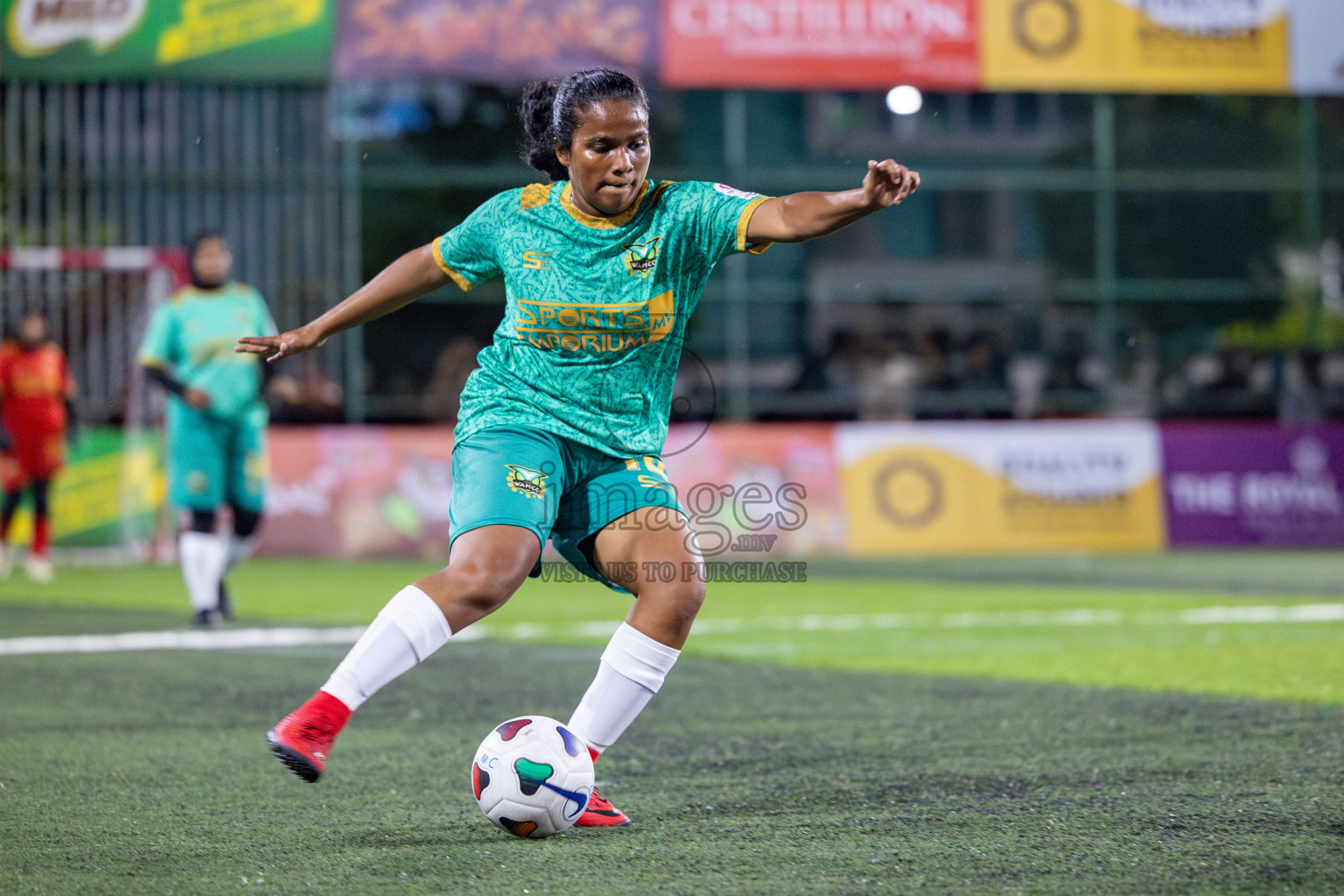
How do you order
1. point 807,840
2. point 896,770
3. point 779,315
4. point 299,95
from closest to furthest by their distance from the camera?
point 807,840 → point 896,770 → point 299,95 → point 779,315

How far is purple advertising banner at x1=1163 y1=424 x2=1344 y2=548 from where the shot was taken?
15.8m

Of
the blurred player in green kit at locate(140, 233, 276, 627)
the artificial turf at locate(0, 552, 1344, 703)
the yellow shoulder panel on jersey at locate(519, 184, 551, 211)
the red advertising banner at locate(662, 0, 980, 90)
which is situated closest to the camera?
the yellow shoulder panel on jersey at locate(519, 184, 551, 211)

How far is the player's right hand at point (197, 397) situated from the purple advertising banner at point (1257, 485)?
9787mm

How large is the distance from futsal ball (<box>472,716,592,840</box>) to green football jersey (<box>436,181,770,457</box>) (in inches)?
30.1

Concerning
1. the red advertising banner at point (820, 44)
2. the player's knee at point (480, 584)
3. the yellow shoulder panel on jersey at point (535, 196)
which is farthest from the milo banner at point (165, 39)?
the player's knee at point (480, 584)

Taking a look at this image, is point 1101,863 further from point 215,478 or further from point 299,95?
point 299,95

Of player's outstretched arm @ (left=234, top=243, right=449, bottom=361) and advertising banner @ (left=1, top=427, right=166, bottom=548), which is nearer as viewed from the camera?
player's outstretched arm @ (left=234, top=243, right=449, bottom=361)

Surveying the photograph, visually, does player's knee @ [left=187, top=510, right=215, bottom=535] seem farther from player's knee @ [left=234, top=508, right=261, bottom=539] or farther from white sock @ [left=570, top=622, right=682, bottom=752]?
white sock @ [left=570, top=622, right=682, bottom=752]

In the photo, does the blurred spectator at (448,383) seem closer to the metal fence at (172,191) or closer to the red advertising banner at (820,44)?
the metal fence at (172,191)

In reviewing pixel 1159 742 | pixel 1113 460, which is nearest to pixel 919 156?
pixel 1113 460

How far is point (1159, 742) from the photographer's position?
17.7 feet

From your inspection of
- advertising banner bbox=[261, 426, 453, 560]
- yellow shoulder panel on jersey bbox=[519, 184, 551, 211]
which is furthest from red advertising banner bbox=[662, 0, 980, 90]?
yellow shoulder panel on jersey bbox=[519, 184, 551, 211]

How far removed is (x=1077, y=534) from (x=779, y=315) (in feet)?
18.3

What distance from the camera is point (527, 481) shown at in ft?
13.5
